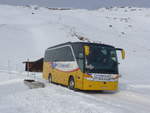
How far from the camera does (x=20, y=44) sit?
45.1m

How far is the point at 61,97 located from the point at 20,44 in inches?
1350

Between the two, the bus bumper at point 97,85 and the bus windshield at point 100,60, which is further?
the bus windshield at point 100,60

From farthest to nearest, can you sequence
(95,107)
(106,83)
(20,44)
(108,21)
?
(108,21)
(20,44)
(106,83)
(95,107)

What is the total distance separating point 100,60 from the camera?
1545 cm

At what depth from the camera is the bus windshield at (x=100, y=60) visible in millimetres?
15195

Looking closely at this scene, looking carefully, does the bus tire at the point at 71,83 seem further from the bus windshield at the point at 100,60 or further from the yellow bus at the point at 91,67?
the bus windshield at the point at 100,60

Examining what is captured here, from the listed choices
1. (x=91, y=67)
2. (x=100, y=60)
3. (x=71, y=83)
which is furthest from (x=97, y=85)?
(x=71, y=83)

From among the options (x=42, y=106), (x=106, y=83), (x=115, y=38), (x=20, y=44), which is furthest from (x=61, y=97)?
(x=115, y=38)

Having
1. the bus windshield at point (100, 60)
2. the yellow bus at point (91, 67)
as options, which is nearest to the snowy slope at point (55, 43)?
the yellow bus at point (91, 67)

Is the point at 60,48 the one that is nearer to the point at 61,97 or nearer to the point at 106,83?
the point at 106,83

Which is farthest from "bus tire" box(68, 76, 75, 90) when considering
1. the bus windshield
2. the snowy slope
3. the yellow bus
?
the bus windshield

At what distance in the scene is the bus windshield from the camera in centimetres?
1520

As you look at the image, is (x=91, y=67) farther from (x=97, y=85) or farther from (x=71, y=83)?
(x=71, y=83)

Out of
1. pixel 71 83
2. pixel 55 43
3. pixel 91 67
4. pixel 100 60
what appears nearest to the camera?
pixel 91 67
